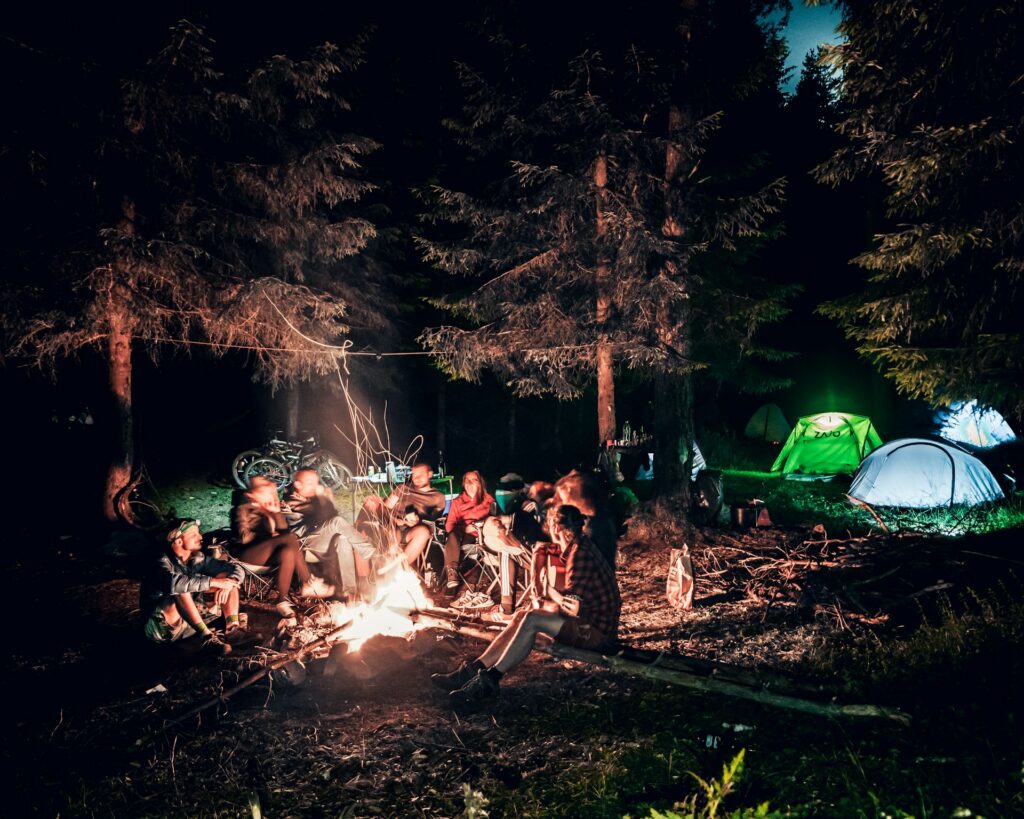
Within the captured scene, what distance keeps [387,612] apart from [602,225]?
6342 mm

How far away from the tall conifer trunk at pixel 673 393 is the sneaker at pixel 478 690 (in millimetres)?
4918

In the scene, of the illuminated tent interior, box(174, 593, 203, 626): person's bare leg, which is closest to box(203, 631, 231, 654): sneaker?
box(174, 593, 203, 626): person's bare leg

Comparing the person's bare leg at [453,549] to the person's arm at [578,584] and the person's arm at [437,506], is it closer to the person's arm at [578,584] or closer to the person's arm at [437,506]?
the person's arm at [437,506]

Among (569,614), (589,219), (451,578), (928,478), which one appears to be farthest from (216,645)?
(928,478)

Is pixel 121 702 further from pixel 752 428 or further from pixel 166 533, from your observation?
pixel 752 428

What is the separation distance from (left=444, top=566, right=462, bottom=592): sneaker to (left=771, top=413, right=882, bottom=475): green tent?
1078cm

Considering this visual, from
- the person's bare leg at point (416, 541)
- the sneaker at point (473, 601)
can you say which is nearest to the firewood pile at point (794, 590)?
the sneaker at point (473, 601)

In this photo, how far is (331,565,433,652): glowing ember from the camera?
543 centimetres

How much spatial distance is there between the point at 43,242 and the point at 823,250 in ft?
85.5

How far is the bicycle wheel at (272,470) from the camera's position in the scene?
13133mm

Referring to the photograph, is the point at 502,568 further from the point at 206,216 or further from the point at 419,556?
the point at 206,216

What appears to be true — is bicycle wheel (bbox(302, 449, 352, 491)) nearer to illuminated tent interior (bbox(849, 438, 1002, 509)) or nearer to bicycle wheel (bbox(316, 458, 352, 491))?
bicycle wheel (bbox(316, 458, 352, 491))

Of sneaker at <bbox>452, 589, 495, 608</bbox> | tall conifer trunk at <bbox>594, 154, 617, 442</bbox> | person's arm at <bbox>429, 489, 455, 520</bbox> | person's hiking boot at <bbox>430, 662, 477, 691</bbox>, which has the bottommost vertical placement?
sneaker at <bbox>452, 589, 495, 608</bbox>

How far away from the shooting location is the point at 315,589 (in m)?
6.79
